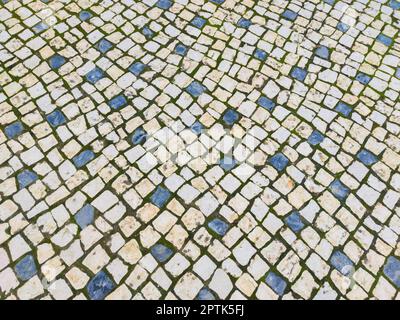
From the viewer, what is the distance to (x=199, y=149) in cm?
407

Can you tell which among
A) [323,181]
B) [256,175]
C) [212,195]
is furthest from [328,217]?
[212,195]

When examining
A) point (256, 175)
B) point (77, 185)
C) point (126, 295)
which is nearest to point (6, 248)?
point (77, 185)

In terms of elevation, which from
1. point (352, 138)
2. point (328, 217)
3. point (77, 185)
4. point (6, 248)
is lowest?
point (6, 248)

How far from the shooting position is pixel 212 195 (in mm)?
3771

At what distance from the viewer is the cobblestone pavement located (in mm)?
3391

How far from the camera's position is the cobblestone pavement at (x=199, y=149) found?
11.1 ft

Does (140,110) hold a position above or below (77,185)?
above

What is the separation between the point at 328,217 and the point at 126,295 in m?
1.98

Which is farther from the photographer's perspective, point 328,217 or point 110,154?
point 110,154

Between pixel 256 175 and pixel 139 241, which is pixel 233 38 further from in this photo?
pixel 139 241

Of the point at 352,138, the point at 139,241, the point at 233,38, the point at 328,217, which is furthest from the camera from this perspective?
the point at 233,38

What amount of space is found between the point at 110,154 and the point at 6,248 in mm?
1269

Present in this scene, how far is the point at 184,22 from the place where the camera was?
5.06m

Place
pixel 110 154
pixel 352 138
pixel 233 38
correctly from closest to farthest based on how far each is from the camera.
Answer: pixel 110 154 → pixel 352 138 → pixel 233 38
